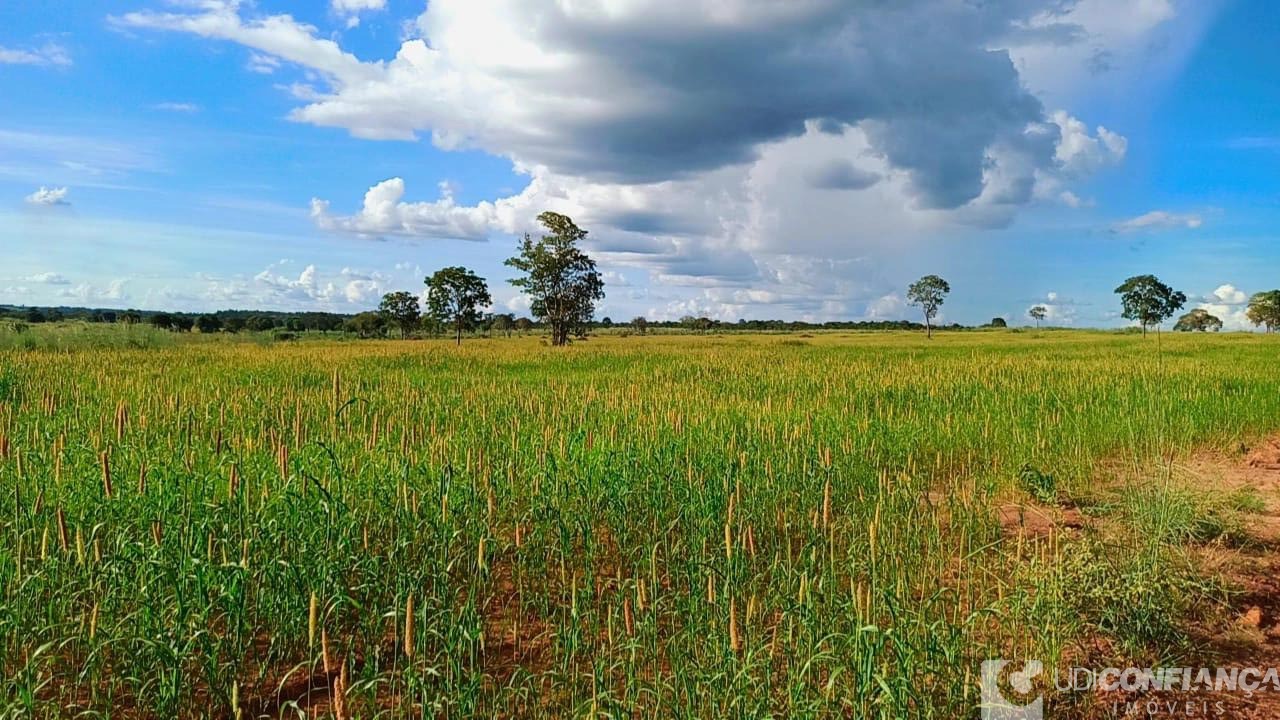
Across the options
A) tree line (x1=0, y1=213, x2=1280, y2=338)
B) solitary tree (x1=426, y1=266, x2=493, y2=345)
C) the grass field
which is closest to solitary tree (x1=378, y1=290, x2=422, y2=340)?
tree line (x1=0, y1=213, x2=1280, y2=338)

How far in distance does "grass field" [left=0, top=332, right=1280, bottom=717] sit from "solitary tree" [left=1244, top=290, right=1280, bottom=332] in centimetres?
12861

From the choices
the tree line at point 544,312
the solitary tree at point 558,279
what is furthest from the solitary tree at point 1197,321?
the solitary tree at point 558,279

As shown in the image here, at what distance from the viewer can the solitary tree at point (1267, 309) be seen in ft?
326

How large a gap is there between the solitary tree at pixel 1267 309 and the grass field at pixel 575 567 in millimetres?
128614

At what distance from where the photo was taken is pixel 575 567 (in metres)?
4.46

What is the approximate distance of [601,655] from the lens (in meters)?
3.24

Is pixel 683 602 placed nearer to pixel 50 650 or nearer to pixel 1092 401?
pixel 50 650

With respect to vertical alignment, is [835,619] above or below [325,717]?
above

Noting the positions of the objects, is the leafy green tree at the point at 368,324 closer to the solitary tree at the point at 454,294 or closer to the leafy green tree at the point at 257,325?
the leafy green tree at the point at 257,325

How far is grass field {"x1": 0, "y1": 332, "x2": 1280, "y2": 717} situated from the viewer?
9.56 ft


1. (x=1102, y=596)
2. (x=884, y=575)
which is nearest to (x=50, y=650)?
(x=884, y=575)

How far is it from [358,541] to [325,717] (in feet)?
5.44

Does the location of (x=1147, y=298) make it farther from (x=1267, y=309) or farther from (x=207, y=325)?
Result: (x=207, y=325)

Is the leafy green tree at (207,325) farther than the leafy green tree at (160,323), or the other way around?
the leafy green tree at (207,325)
